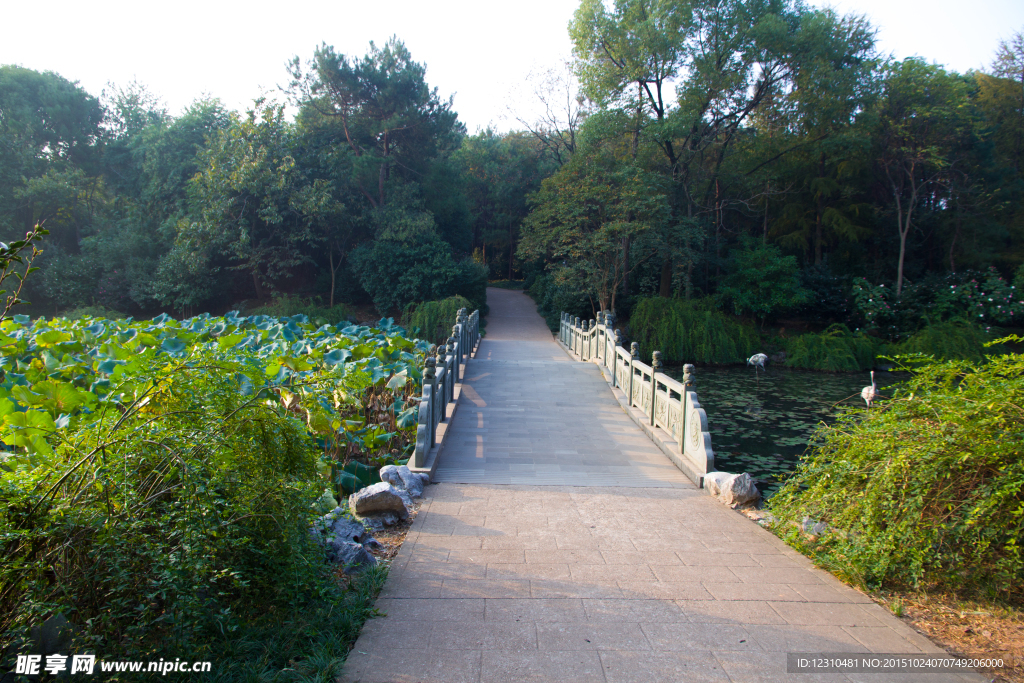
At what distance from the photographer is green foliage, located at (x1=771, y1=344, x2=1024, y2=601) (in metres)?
3.02

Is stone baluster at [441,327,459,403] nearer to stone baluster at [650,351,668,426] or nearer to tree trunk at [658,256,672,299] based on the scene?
stone baluster at [650,351,668,426]

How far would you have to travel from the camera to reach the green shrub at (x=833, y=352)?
18109 millimetres

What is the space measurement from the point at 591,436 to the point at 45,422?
213 inches

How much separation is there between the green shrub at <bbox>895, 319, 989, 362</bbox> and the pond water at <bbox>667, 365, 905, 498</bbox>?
1329mm

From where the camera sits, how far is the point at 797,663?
2.56 metres

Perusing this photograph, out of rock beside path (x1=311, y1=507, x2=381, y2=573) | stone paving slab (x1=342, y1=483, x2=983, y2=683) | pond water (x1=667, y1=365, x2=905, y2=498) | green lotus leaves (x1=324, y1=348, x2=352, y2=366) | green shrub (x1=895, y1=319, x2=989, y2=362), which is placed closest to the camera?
stone paving slab (x1=342, y1=483, x2=983, y2=683)

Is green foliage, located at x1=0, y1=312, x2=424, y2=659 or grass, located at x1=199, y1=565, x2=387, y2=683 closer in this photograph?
green foliage, located at x1=0, y1=312, x2=424, y2=659

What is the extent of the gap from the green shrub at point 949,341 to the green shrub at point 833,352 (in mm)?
838

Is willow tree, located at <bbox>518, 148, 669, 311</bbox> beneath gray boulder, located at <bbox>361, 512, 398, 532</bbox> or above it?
above

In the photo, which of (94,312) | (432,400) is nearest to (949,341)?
(432,400)

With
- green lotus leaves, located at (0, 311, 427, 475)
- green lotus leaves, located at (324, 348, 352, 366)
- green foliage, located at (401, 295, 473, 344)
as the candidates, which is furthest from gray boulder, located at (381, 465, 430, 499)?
green foliage, located at (401, 295, 473, 344)

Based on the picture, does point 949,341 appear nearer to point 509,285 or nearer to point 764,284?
point 764,284

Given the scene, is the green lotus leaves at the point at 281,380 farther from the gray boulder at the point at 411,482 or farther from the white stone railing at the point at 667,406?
the white stone railing at the point at 667,406

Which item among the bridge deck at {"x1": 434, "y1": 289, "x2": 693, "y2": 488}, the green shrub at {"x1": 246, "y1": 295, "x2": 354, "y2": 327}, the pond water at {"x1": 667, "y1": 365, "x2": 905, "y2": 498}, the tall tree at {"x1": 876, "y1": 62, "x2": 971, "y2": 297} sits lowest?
the pond water at {"x1": 667, "y1": 365, "x2": 905, "y2": 498}
